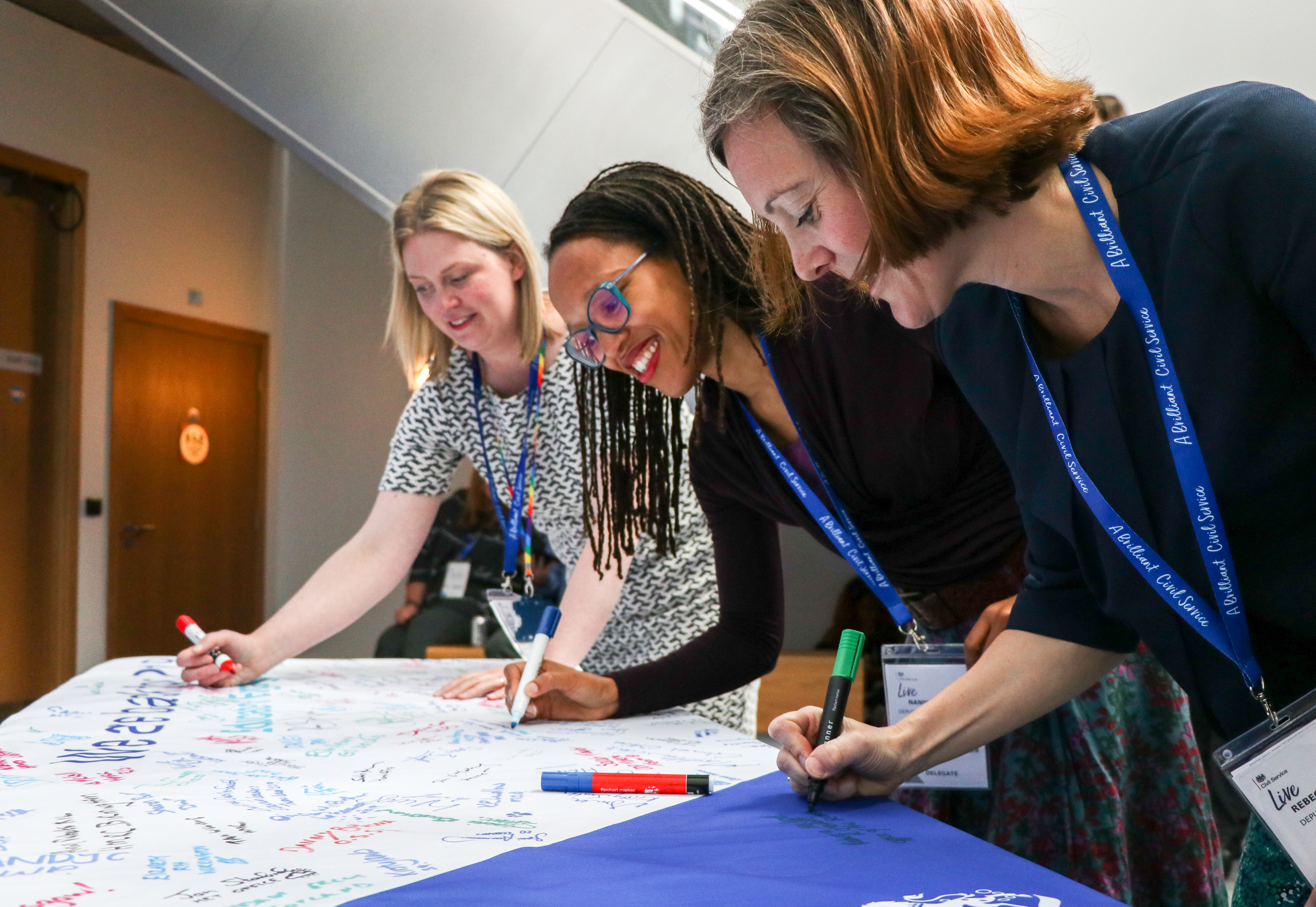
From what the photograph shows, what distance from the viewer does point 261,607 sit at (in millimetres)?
5996

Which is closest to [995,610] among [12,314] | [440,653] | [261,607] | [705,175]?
[705,175]

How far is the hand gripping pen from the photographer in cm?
121

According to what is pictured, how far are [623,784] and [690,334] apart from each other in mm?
563

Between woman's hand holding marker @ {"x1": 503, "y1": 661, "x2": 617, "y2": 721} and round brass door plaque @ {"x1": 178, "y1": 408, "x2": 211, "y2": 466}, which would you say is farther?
round brass door plaque @ {"x1": 178, "y1": 408, "x2": 211, "y2": 466}

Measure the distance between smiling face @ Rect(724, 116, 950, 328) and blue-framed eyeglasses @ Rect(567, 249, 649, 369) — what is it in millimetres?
392

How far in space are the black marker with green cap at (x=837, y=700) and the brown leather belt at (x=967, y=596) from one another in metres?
0.28

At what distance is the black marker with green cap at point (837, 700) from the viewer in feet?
2.76

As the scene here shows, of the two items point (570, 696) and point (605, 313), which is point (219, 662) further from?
point (605, 313)

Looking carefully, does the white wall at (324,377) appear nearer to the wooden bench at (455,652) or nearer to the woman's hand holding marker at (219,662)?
the wooden bench at (455,652)

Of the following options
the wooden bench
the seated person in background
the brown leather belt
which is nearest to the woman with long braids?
the brown leather belt

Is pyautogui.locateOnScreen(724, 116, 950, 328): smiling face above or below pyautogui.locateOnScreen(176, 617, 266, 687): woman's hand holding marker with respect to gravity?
above

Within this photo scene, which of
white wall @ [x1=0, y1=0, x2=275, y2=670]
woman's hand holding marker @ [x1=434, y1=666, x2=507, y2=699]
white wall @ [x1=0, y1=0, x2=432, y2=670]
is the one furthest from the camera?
white wall @ [x1=0, y1=0, x2=432, y2=670]

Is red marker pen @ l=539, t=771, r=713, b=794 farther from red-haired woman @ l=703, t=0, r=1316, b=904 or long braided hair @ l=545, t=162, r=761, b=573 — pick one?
long braided hair @ l=545, t=162, r=761, b=573

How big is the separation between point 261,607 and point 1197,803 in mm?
5694
